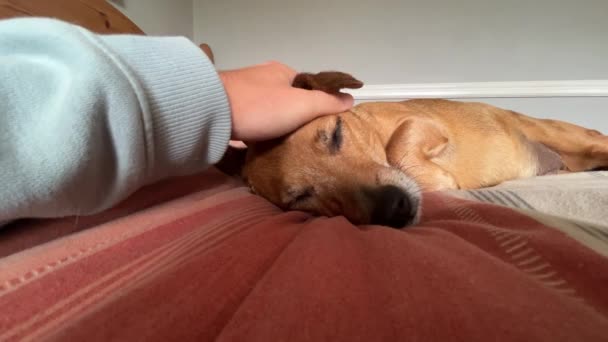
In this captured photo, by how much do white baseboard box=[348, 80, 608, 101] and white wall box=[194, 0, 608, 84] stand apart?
45 millimetres

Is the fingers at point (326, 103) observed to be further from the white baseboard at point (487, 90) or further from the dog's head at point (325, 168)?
the white baseboard at point (487, 90)

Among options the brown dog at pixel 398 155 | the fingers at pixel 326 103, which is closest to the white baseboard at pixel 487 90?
the brown dog at pixel 398 155

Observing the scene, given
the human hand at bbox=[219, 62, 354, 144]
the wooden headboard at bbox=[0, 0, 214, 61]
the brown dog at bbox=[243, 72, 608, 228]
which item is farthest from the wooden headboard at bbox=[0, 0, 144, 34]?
the brown dog at bbox=[243, 72, 608, 228]

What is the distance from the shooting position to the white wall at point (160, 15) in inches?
91.5

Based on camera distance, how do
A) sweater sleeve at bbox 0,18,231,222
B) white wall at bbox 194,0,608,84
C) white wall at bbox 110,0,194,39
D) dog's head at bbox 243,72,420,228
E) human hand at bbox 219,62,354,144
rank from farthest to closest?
white wall at bbox 194,0,608,84 → white wall at bbox 110,0,194,39 → dog's head at bbox 243,72,420,228 → human hand at bbox 219,62,354,144 → sweater sleeve at bbox 0,18,231,222

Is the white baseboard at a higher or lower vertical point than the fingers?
lower

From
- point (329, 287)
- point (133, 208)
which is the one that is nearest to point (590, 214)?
point (329, 287)

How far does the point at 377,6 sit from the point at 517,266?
109 inches

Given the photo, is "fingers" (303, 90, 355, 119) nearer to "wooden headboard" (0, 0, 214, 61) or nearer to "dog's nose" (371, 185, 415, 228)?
"dog's nose" (371, 185, 415, 228)

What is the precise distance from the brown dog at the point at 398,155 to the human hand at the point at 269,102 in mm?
51

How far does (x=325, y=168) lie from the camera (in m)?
1.25

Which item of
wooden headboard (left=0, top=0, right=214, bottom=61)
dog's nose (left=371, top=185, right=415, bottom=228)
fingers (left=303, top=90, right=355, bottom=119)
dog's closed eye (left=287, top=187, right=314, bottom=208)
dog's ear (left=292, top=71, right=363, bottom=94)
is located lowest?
dog's closed eye (left=287, top=187, right=314, bottom=208)

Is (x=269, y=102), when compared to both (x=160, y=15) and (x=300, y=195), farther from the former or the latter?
(x=160, y=15)

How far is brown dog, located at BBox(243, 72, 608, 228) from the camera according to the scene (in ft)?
3.81
